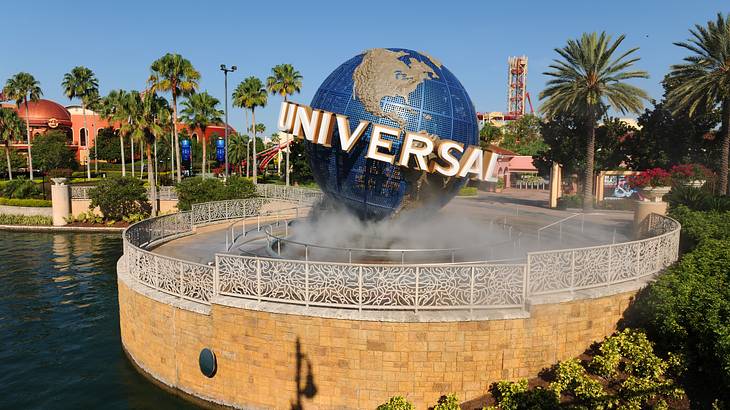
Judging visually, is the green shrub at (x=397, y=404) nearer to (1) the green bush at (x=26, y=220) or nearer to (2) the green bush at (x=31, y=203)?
(1) the green bush at (x=26, y=220)

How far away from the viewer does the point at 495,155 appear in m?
13.8

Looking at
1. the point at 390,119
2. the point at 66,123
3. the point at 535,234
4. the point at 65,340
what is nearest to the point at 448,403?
the point at 390,119

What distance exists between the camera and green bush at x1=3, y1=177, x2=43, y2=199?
43.1 meters

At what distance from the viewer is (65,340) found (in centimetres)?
1516

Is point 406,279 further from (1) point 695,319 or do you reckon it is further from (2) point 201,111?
(2) point 201,111

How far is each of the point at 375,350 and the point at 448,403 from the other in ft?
5.91

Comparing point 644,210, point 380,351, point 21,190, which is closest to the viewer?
point 380,351

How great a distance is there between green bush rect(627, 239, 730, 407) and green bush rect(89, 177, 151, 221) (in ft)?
118

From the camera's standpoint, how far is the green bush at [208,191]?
113 ft

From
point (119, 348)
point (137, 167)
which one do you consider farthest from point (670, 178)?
point (137, 167)

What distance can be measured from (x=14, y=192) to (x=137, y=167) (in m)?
43.1

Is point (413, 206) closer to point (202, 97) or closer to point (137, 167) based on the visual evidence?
point (202, 97)

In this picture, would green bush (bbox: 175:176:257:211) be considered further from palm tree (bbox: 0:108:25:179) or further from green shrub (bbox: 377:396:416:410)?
palm tree (bbox: 0:108:25:179)

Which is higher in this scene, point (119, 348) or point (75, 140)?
point (75, 140)
